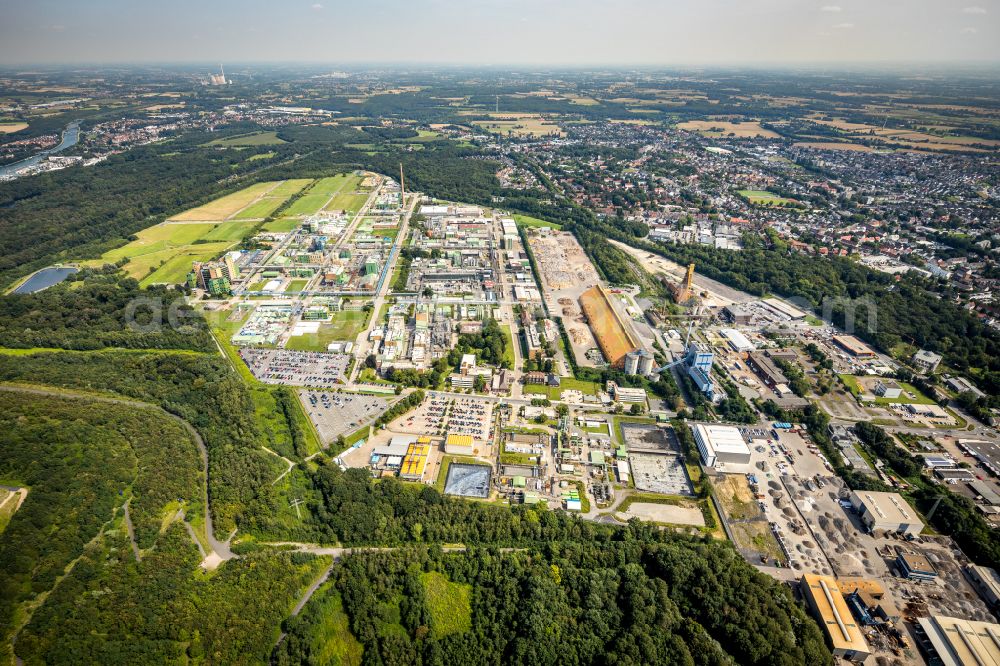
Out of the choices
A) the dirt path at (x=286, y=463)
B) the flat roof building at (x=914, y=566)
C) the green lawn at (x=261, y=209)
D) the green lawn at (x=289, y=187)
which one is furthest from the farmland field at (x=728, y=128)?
the dirt path at (x=286, y=463)

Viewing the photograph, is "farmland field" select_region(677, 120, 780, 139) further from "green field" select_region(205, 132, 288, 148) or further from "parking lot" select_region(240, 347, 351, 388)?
"parking lot" select_region(240, 347, 351, 388)

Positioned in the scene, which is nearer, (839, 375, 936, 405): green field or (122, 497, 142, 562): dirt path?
(122, 497, 142, 562): dirt path

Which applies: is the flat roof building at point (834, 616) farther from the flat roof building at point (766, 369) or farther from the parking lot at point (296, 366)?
the parking lot at point (296, 366)

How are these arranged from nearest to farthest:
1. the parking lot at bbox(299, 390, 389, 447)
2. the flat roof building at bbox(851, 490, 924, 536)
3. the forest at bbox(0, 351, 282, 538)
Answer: the flat roof building at bbox(851, 490, 924, 536) < the forest at bbox(0, 351, 282, 538) < the parking lot at bbox(299, 390, 389, 447)

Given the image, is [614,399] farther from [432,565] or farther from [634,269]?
[634,269]

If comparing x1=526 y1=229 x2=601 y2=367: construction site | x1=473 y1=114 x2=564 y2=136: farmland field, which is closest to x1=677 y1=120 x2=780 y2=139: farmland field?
x1=473 y1=114 x2=564 y2=136: farmland field

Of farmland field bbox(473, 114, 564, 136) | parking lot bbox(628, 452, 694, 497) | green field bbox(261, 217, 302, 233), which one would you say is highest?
farmland field bbox(473, 114, 564, 136)

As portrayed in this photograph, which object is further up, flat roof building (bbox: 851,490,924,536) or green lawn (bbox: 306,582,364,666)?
flat roof building (bbox: 851,490,924,536)
